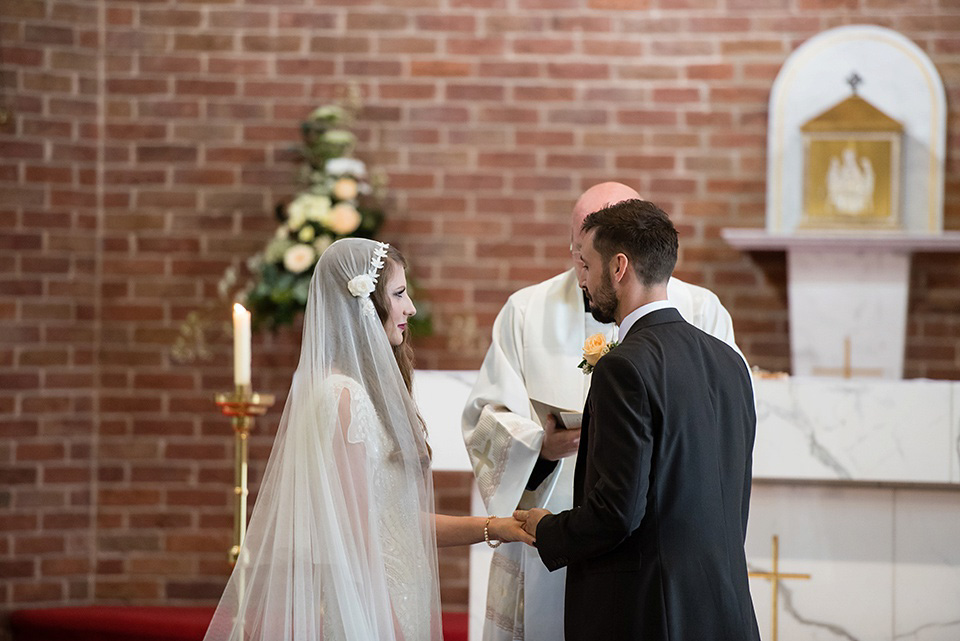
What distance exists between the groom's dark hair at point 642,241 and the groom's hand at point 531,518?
595mm

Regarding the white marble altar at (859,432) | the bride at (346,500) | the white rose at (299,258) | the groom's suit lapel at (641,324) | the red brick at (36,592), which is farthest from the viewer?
the red brick at (36,592)

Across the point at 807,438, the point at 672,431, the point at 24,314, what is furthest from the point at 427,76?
the point at 672,431

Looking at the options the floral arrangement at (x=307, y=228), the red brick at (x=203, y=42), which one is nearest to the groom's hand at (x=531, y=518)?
the floral arrangement at (x=307, y=228)

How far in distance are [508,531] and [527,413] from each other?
23.4 inches

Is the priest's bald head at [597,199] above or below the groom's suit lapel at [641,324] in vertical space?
above

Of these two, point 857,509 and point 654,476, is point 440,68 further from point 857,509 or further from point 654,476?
point 654,476

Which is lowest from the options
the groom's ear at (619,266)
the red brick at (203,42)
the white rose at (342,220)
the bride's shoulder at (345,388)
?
the bride's shoulder at (345,388)

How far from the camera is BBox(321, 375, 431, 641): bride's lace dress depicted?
8.61 ft

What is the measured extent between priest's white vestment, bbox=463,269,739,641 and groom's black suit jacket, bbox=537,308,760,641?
28.1 inches

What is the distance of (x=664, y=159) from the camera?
5.48 metres

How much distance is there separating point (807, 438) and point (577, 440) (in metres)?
1.21

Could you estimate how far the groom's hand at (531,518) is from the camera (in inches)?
104

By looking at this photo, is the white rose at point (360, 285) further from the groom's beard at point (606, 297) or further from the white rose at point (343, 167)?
the white rose at point (343, 167)

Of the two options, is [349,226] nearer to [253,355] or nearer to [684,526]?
[253,355]
